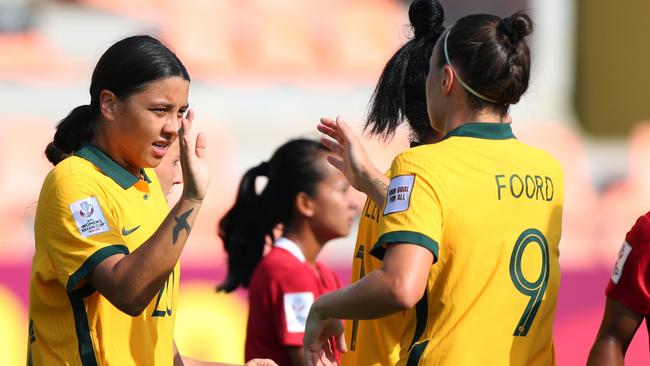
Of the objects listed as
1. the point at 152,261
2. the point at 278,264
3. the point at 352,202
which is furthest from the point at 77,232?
the point at 352,202

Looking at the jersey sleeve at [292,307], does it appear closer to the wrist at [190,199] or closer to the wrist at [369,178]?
the wrist at [369,178]

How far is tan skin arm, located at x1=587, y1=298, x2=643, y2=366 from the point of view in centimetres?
313

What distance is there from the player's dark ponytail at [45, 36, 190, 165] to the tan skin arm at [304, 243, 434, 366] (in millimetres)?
755

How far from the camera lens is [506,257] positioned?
2.81 meters

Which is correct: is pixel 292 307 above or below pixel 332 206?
below

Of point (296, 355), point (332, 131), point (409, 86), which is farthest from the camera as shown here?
point (296, 355)

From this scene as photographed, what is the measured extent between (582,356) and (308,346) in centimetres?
573

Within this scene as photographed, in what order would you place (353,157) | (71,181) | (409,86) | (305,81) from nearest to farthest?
(71,181) < (353,157) < (409,86) < (305,81)

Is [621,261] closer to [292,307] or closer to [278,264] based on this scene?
[292,307]

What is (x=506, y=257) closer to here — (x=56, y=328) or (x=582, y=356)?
(x=56, y=328)

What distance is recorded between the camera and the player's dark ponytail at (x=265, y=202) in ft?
16.1

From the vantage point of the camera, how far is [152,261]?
286cm

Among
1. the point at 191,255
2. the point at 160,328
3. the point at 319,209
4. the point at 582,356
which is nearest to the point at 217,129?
the point at 191,255

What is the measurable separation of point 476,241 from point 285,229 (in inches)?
84.6
